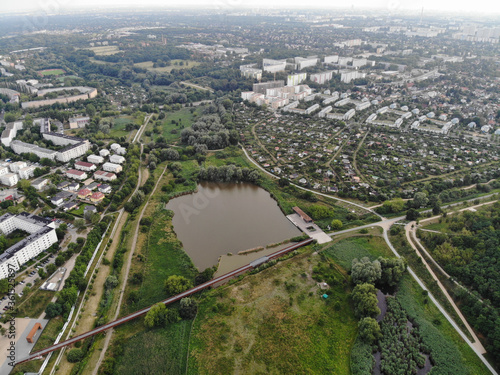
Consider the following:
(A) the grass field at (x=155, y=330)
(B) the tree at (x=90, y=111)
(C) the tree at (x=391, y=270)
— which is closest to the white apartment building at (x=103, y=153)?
(B) the tree at (x=90, y=111)

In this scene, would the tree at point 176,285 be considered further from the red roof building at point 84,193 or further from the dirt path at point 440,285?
the dirt path at point 440,285

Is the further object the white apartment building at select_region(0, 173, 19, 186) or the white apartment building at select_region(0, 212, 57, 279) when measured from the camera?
the white apartment building at select_region(0, 173, 19, 186)

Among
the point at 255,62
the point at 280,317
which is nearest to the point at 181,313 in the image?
the point at 280,317

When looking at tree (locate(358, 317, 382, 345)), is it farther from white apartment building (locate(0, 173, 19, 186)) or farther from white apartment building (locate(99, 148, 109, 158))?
white apartment building (locate(0, 173, 19, 186))

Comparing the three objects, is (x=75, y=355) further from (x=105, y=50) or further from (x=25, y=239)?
(x=105, y=50)

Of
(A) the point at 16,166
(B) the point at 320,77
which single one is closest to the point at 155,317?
(A) the point at 16,166

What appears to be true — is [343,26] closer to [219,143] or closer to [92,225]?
[219,143]

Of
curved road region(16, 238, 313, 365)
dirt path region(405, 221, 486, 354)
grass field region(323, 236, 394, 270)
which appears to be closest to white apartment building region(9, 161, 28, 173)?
curved road region(16, 238, 313, 365)
